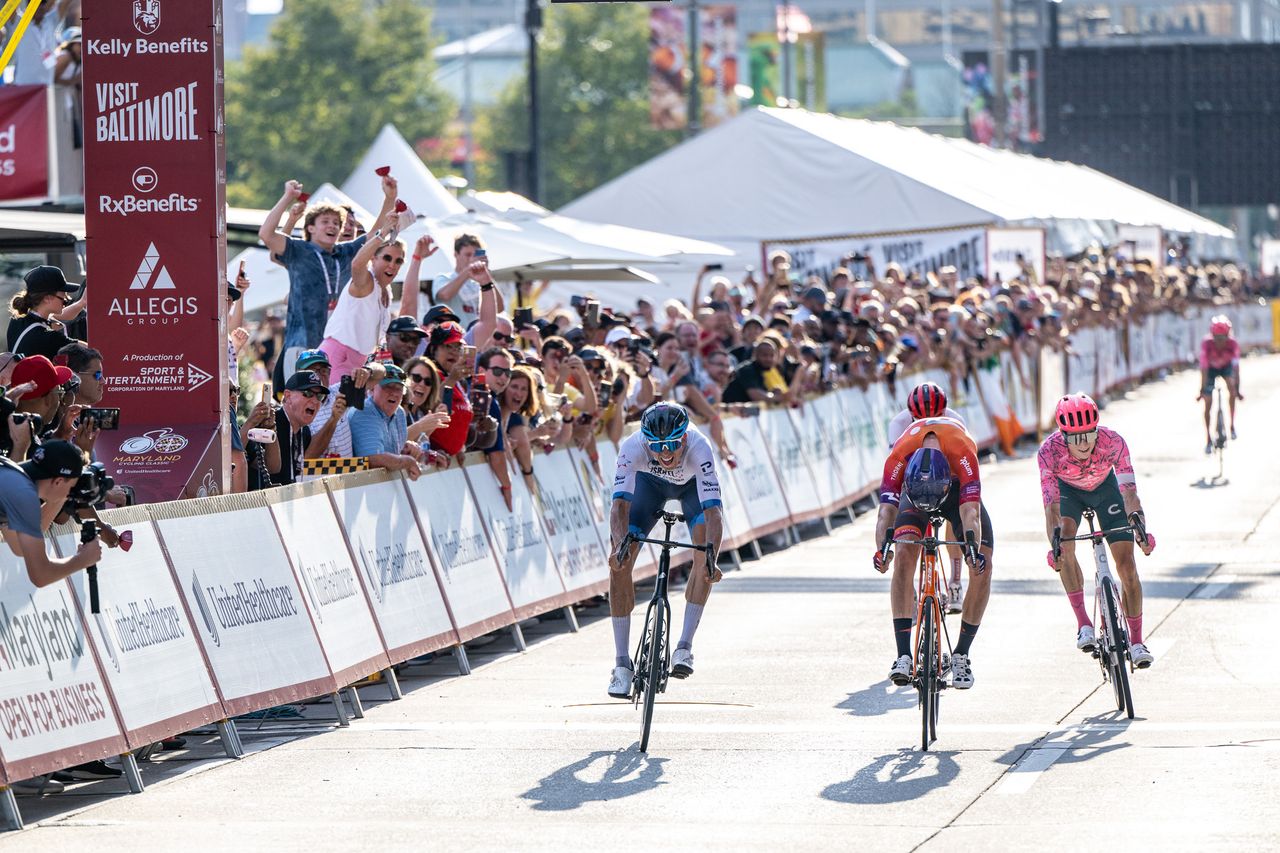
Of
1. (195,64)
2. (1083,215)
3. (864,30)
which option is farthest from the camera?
(864,30)

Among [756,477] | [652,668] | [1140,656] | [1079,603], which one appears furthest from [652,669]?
[756,477]

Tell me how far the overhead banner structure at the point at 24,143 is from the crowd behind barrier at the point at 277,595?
5.22 metres

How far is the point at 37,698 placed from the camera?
10031mm

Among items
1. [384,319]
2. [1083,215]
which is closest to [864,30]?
[1083,215]

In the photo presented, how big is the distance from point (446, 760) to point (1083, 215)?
3072cm

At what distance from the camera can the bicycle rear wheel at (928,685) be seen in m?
11.6

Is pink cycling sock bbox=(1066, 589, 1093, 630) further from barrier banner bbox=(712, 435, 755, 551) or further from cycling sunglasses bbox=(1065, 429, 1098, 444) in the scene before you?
barrier banner bbox=(712, 435, 755, 551)

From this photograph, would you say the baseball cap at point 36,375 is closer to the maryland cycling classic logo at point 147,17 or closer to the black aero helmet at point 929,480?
the maryland cycling classic logo at point 147,17

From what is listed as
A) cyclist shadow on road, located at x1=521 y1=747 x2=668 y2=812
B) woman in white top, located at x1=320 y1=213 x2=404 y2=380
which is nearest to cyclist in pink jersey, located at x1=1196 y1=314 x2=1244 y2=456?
woman in white top, located at x1=320 y1=213 x2=404 y2=380

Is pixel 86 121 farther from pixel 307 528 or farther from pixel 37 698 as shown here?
pixel 37 698

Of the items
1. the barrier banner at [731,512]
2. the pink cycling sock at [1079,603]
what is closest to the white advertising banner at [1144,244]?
the barrier banner at [731,512]

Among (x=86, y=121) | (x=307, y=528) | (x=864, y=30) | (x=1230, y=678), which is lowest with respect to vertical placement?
(x=1230, y=678)

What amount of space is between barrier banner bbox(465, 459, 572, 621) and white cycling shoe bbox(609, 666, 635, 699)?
3465 millimetres

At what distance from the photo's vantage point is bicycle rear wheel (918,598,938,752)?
11.6 meters
